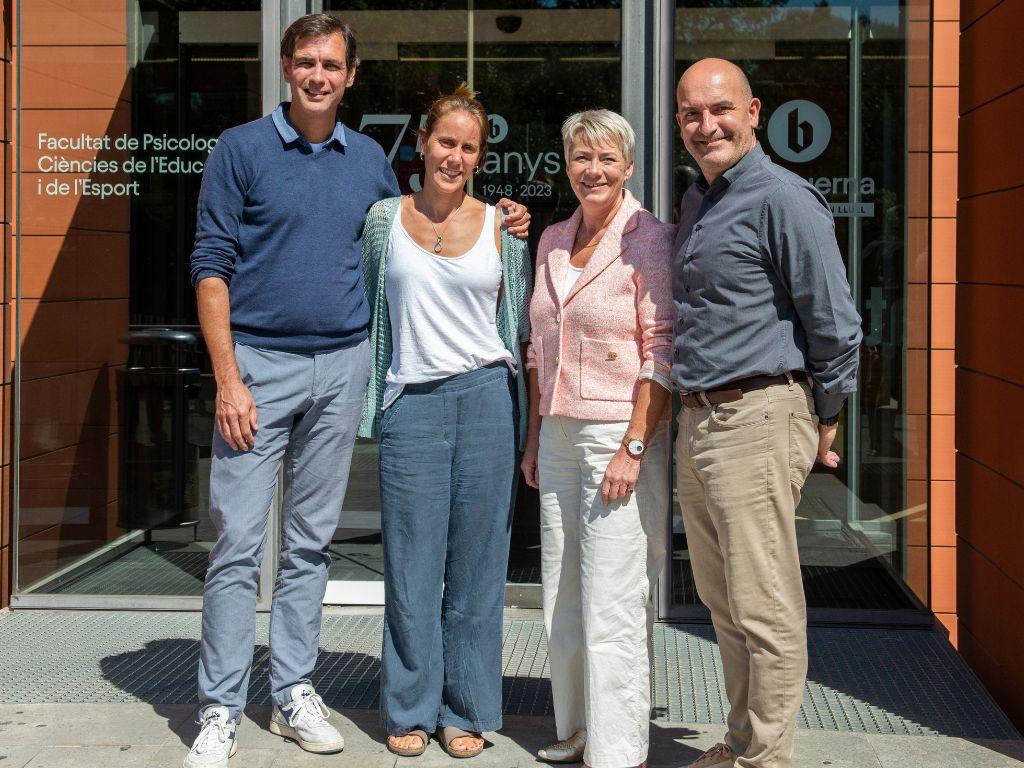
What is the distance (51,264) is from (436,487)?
2554 mm

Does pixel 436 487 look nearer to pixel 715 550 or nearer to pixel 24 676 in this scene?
Answer: pixel 715 550

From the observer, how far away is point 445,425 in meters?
3.58

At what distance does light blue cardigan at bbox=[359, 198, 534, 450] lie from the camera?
3627 millimetres

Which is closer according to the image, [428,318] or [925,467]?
[428,318]

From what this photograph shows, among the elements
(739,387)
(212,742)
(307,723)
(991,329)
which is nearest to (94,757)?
(212,742)

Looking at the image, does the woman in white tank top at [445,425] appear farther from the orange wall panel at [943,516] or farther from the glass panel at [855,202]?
the orange wall panel at [943,516]

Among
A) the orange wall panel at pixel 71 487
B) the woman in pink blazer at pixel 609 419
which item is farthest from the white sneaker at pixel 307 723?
the orange wall panel at pixel 71 487

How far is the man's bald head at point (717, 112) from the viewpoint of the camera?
10.4ft

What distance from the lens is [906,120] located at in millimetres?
5035

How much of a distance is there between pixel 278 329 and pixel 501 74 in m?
1.97

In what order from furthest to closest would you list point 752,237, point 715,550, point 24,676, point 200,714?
point 24,676
point 200,714
point 715,550
point 752,237

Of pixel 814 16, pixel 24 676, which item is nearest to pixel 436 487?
pixel 24 676

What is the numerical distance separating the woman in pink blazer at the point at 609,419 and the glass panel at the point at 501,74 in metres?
1.59

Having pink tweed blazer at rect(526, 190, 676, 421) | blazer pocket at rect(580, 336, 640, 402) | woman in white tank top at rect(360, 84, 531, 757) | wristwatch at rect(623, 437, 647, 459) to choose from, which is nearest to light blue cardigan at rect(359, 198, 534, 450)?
woman in white tank top at rect(360, 84, 531, 757)
